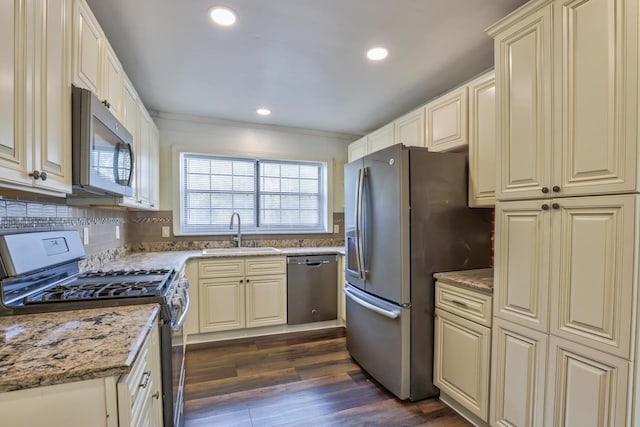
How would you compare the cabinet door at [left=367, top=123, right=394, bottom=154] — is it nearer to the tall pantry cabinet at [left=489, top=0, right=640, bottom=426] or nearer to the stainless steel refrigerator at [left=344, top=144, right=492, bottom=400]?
the stainless steel refrigerator at [left=344, top=144, right=492, bottom=400]

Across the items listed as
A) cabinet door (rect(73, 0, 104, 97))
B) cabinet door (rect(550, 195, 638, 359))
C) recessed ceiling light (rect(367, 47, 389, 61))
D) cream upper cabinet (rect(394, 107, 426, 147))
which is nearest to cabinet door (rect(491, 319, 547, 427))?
cabinet door (rect(550, 195, 638, 359))

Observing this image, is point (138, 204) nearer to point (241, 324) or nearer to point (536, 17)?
point (241, 324)

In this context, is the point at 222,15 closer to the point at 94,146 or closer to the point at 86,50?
the point at 86,50

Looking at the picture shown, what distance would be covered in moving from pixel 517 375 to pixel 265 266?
2.27 meters

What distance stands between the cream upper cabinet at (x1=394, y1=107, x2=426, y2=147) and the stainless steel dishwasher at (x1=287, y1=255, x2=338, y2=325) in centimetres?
146

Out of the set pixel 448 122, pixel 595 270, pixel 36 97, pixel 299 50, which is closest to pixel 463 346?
pixel 595 270

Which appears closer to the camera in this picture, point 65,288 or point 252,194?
point 65,288

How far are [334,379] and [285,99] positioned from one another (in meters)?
2.49

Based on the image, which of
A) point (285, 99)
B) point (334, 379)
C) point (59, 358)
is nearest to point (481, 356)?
point (334, 379)

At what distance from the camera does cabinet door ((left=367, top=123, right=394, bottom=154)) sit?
2887 millimetres

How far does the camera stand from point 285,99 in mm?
2869

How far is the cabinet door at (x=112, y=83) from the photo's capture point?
5.42 ft

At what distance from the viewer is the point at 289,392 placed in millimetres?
2131

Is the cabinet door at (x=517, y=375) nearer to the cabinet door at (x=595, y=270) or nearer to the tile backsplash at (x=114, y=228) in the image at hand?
the cabinet door at (x=595, y=270)
